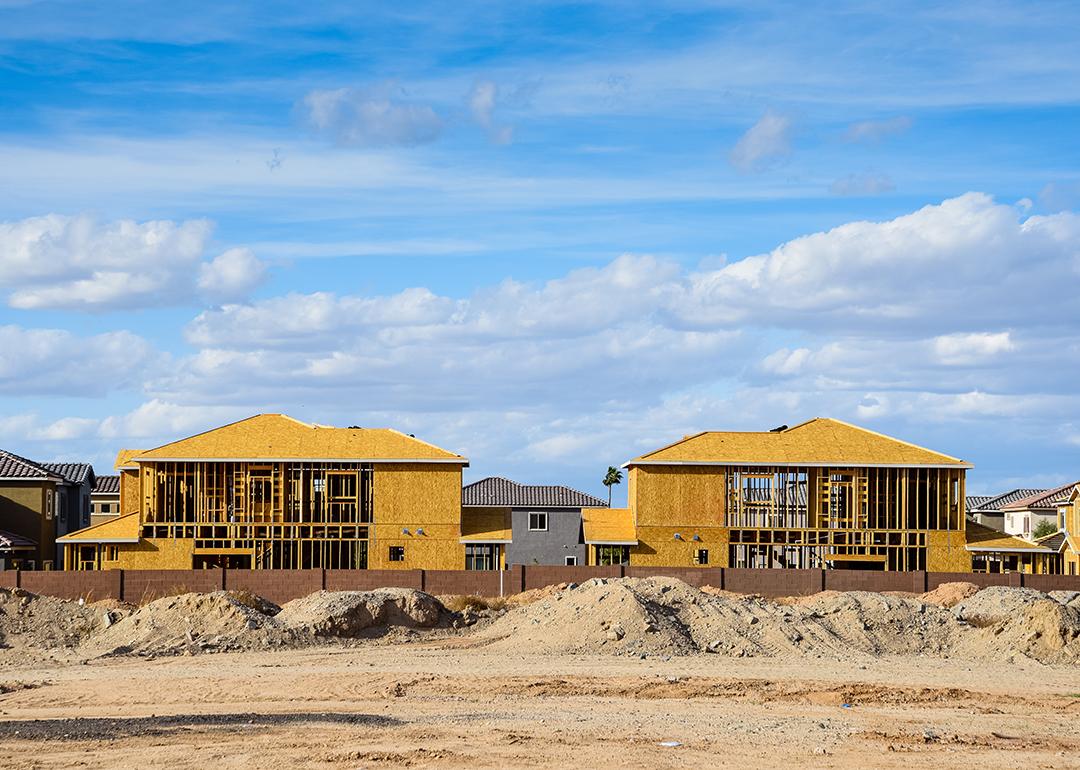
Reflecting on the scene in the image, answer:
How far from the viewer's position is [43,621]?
38.3m

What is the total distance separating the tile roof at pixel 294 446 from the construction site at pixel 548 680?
16.6 m

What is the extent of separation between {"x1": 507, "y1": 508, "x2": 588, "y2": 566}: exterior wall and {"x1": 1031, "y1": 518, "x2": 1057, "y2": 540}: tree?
30249 mm

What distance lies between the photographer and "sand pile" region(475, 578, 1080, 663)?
1426 inches

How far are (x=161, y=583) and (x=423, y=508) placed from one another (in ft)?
60.3

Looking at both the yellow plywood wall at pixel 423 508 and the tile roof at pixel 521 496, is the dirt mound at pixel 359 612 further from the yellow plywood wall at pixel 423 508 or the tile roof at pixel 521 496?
the tile roof at pixel 521 496

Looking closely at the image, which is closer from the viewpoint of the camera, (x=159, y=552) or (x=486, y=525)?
(x=159, y=552)

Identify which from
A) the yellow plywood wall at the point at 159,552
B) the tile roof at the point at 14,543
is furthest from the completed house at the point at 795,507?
the tile roof at the point at 14,543

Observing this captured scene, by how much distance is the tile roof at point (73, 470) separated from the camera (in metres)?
83.0

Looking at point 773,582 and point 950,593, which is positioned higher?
point 773,582

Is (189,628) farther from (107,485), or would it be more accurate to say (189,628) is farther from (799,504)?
(107,485)

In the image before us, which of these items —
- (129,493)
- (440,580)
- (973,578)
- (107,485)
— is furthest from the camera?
(107,485)

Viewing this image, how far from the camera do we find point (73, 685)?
29.4 meters

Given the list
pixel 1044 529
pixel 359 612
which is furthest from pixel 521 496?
pixel 359 612

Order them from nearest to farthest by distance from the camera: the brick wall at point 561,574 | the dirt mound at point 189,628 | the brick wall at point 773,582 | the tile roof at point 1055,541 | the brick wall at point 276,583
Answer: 1. the dirt mound at point 189,628
2. the brick wall at point 276,583
3. the brick wall at point 561,574
4. the brick wall at point 773,582
5. the tile roof at point 1055,541
